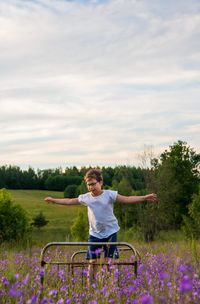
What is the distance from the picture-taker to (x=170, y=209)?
37.8m

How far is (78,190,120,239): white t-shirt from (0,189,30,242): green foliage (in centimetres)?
2614

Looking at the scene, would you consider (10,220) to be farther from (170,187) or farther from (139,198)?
(139,198)

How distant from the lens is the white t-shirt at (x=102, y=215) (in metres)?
6.27

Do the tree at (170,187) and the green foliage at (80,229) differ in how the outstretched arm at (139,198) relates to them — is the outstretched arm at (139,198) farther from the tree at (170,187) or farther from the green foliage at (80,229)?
the green foliage at (80,229)

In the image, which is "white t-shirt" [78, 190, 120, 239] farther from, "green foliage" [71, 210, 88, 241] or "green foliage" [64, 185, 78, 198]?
"green foliage" [64, 185, 78, 198]

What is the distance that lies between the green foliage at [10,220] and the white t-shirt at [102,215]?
2614cm

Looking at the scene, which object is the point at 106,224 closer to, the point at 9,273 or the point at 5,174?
the point at 9,273

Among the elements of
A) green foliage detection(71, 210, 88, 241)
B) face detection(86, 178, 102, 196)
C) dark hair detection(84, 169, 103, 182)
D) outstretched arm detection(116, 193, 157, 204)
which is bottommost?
green foliage detection(71, 210, 88, 241)

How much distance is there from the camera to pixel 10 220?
109 ft

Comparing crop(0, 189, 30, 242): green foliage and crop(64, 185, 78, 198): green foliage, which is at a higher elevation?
crop(64, 185, 78, 198): green foliage

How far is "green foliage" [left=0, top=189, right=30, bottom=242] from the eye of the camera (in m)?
32.6

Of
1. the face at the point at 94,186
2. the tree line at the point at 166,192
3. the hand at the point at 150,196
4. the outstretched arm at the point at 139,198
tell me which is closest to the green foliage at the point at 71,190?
the tree line at the point at 166,192

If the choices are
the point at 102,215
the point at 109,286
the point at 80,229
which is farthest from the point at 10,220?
the point at 109,286

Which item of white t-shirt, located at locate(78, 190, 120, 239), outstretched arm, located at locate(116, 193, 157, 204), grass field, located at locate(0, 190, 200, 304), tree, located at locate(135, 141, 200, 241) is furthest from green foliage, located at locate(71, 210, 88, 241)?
outstretched arm, located at locate(116, 193, 157, 204)
